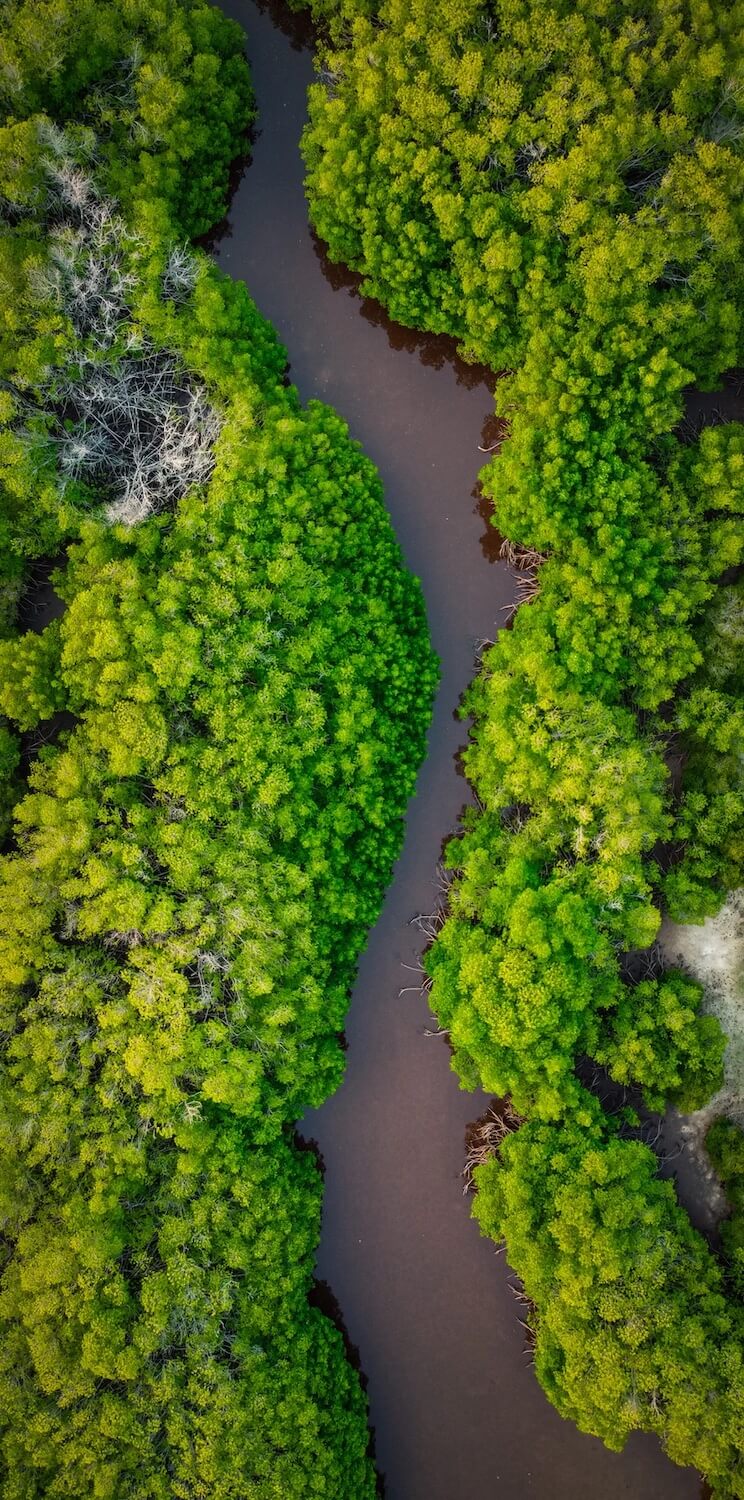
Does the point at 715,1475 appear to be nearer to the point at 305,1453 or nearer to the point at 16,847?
the point at 305,1453

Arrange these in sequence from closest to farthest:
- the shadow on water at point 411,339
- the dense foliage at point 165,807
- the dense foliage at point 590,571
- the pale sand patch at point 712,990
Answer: the dense foliage at point 165,807 < the dense foliage at point 590,571 < the pale sand patch at point 712,990 < the shadow on water at point 411,339

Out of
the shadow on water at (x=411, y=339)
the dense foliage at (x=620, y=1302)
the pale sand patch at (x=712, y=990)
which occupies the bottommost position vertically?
the dense foliage at (x=620, y=1302)

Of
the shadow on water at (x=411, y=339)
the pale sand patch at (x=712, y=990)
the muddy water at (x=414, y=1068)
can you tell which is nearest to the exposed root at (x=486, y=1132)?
the muddy water at (x=414, y=1068)

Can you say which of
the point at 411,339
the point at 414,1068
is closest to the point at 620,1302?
the point at 414,1068

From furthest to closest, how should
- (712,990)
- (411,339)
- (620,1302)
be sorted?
(411,339), (712,990), (620,1302)

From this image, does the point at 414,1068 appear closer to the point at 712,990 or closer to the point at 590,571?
the point at 712,990

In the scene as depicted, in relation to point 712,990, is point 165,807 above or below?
below

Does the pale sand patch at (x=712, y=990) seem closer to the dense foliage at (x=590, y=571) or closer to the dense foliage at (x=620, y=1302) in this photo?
the dense foliage at (x=590, y=571)
